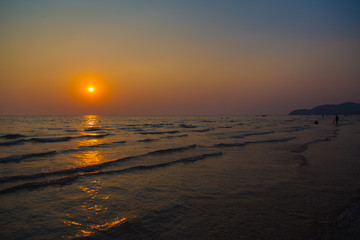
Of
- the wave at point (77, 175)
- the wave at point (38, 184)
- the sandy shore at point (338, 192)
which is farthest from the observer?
the wave at point (77, 175)

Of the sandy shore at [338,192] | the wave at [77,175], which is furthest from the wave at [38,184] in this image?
the sandy shore at [338,192]

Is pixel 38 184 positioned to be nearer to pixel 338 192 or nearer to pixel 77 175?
pixel 77 175

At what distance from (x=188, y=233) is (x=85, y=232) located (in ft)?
7.72

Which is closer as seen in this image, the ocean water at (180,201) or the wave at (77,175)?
the ocean water at (180,201)

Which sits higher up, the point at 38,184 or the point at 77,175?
the point at 38,184

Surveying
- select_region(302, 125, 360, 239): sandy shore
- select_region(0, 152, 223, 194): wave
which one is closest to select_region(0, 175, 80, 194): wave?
select_region(0, 152, 223, 194): wave

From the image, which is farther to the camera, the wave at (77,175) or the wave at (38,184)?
the wave at (77,175)

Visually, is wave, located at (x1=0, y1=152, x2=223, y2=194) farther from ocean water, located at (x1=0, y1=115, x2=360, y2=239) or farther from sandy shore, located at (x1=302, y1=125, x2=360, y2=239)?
sandy shore, located at (x1=302, y1=125, x2=360, y2=239)

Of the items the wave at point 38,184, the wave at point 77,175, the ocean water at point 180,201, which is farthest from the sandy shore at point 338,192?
the wave at point 38,184

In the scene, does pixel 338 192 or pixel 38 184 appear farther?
pixel 38 184

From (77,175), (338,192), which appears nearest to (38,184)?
(77,175)

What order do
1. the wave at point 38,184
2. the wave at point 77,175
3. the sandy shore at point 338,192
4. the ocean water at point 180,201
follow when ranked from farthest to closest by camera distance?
the wave at point 77,175 < the wave at point 38,184 < the ocean water at point 180,201 < the sandy shore at point 338,192

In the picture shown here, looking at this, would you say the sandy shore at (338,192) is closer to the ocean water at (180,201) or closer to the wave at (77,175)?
the ocean water at (180,201)

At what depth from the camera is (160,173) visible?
413 inches
